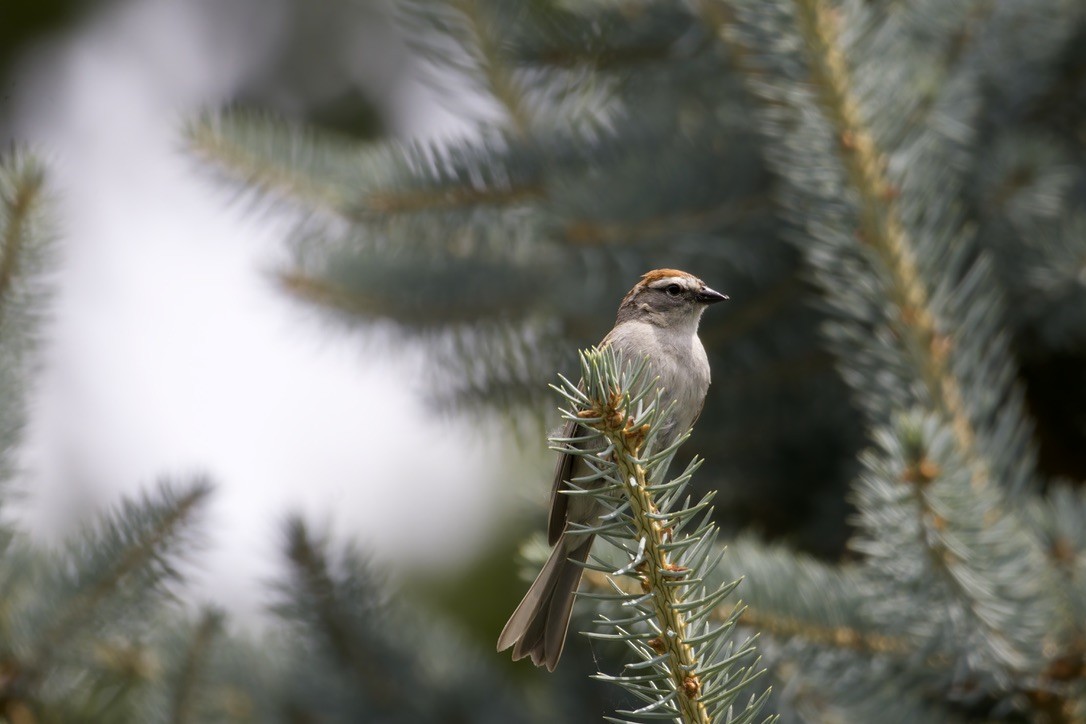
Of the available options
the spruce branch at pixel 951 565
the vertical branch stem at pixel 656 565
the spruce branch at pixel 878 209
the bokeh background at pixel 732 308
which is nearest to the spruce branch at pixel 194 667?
the bokeh background at pixel 732 308

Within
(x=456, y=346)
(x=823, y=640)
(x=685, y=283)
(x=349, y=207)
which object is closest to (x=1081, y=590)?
(x=823, y=640)

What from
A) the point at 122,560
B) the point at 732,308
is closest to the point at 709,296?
the point at 732,308

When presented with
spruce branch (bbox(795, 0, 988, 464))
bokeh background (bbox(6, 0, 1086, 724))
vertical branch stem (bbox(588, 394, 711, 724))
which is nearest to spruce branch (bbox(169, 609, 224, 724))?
bokeh background (bbox(6, 0, 1086, 724))

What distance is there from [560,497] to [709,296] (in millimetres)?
548

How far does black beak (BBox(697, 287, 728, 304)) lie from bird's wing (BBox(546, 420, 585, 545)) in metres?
0.44

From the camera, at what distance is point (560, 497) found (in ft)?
7.34

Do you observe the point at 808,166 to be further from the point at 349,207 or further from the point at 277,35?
the point at 277,35

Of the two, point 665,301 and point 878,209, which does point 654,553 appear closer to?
point 878,209

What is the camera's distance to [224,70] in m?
4.82

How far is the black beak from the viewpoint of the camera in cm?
232

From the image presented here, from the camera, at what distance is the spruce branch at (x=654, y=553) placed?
1268 mm

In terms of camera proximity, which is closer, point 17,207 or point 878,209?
point 17,207

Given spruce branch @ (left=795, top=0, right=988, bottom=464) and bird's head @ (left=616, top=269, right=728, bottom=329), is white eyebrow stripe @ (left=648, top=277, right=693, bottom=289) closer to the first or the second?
bird's head @ (left=616, top=269, right=728, bottom=329)

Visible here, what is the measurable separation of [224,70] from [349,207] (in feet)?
8.95
